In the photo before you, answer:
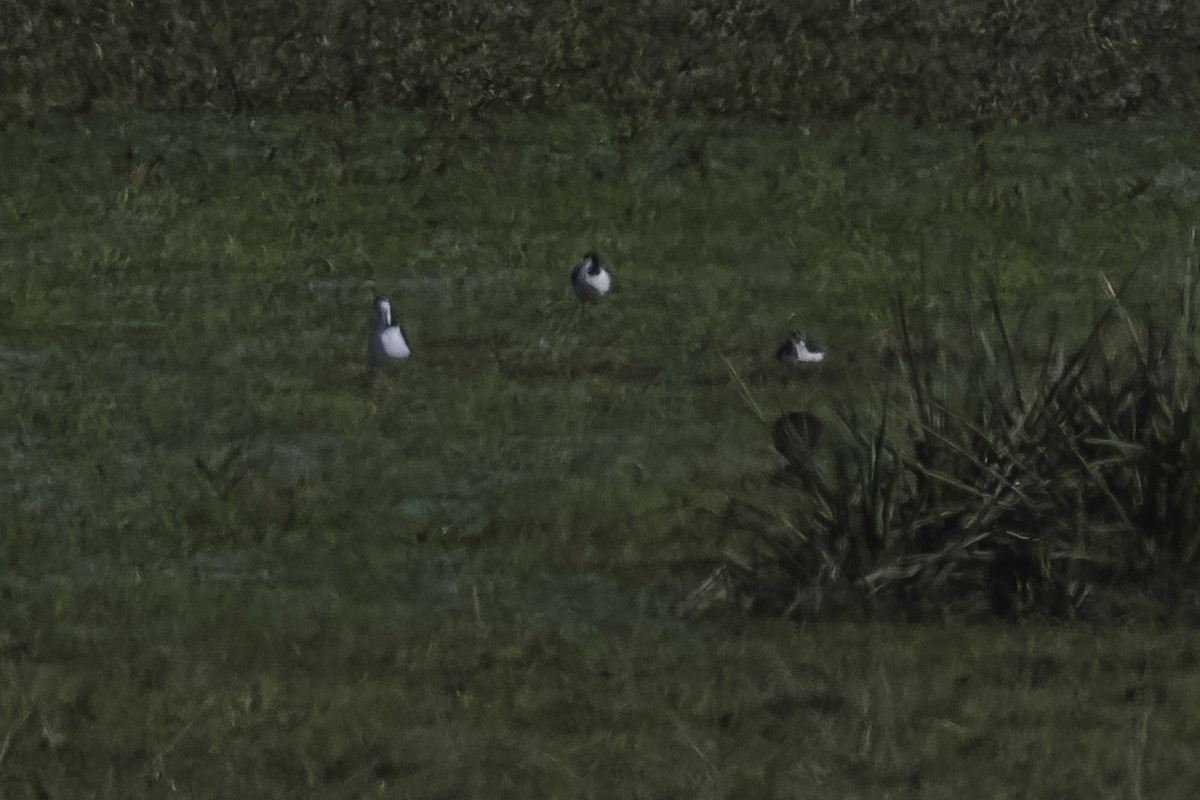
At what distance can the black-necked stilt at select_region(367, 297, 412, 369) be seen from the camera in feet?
37.7

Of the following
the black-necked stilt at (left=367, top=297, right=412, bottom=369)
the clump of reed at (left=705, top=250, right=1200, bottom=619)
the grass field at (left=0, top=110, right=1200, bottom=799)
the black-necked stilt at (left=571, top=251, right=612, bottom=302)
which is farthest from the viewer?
the black-necked stilt at (left=571, top=251, right=612, bottom=302)

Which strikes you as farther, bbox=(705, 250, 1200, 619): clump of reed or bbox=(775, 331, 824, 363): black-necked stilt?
bbox=(775, 331, 824, 363): black-necked stilt

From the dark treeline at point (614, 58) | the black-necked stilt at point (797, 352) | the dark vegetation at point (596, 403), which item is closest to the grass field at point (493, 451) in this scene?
the dark vegetation at point (596, 403)

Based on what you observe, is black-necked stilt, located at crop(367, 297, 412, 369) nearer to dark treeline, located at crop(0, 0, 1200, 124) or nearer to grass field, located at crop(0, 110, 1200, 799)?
grass field, located at crop(0, 110, 1200, 799)

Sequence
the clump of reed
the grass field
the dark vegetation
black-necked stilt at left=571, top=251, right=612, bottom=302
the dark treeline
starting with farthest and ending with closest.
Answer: the dark treeline → black-necked stilt at left=571, top=251, right=612, bottom=302 → the clump of reed → the dark vegetation → the grass field

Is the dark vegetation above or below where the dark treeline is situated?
below

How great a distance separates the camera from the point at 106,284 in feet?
45.8

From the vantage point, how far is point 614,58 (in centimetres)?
1742

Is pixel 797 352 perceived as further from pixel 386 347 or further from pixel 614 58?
pixel 614 58

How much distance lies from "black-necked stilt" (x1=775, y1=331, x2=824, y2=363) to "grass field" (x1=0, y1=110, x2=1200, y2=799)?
0.45 feet

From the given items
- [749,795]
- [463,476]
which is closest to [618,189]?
[463,476]

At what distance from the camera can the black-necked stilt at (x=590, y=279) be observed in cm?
1309

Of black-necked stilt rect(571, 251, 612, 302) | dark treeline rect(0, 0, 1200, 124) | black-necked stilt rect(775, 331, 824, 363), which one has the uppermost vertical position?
dark treeline rect(0, 0, 1200, 124)

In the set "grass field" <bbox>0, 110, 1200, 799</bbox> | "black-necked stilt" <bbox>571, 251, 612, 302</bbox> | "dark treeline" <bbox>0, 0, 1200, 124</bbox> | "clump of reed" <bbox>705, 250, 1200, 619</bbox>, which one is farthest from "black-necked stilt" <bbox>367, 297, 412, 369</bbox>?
"dark treeline" <bbox>0, 0, 1200, 124</bbox>
